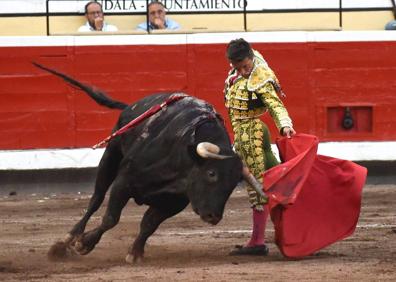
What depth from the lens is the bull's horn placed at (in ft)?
21.0

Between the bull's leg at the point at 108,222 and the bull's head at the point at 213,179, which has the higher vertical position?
the bull's head at the point at 213,179

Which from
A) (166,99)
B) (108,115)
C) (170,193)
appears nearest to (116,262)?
(170,193)

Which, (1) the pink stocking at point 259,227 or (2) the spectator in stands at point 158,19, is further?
(2) the spectator in stands at point 158,19

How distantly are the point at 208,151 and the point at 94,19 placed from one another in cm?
489

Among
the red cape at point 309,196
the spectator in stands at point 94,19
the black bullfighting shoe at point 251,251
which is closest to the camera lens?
the red cape at point 309,196

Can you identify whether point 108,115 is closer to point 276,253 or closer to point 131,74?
point 131,74

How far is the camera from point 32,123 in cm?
1120

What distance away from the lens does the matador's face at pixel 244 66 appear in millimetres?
6969

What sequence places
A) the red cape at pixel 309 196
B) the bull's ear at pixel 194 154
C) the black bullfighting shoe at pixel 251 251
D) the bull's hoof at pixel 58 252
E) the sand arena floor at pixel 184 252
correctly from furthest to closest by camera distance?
the black bullfighting shoe at pixel 251 251 < the bull's hoof at pixel 58 252 < the red cape at pixel 309 196 < the bull's ear at pixel 194 154 < the sand arena floor at pixel 184 252

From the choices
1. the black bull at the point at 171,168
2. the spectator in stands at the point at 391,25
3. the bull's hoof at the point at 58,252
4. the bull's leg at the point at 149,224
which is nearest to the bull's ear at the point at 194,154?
the black bull at the point at 171,168

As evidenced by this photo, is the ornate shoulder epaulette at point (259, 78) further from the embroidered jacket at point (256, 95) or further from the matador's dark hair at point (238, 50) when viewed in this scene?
the matador's dark hair at point (238, 50)

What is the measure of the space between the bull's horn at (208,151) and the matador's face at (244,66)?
2.22 feet

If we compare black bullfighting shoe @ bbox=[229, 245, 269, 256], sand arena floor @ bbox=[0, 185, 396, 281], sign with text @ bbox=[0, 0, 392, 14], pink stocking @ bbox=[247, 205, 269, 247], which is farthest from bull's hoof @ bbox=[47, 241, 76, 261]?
sign with text @ bbox=[0, 0, 392, 14]

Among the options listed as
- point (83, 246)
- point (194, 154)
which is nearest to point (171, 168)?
point (194, 154)
